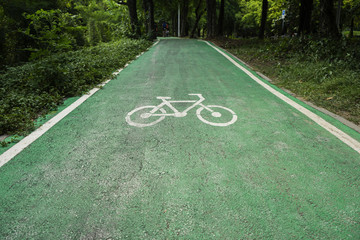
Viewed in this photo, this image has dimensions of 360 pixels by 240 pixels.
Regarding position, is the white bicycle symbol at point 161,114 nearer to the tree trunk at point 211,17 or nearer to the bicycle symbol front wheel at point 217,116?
the bicycle symbol front wheel at point 217,116

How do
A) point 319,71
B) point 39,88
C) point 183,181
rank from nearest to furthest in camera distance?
point 183,181, point 39,88, point 319,71

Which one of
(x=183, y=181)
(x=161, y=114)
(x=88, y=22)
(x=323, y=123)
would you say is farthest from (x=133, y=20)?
(x=183, y=181)

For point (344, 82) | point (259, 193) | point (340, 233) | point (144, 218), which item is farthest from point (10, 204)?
point (344, 82)

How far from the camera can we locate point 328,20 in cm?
1137

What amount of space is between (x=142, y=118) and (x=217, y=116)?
4.52ft

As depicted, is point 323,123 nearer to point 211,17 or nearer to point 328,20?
point 328,20

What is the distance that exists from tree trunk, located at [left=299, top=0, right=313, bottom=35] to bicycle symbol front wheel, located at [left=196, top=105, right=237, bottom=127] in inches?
514

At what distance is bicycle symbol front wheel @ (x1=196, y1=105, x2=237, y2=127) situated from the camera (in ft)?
13.1

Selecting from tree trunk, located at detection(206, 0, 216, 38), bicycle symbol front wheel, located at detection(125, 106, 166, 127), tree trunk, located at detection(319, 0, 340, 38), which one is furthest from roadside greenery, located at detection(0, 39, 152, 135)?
tree trunk, located at detection(206, 0, 216, 38)

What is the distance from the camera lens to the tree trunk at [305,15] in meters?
14.4

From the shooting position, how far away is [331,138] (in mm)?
3496

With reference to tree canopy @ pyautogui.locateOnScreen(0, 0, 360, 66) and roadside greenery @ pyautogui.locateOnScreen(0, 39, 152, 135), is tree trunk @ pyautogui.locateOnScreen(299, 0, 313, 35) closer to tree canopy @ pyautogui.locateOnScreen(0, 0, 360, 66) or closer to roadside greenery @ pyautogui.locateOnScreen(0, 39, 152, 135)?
tree canopy @ pyautogui.locateOnScreen(0, 0, 360, 66)

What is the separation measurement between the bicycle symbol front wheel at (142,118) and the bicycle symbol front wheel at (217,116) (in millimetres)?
729

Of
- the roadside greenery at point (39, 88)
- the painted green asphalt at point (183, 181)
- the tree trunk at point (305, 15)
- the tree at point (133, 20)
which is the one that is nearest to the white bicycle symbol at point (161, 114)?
the painted green asphalt at point (183, 181)
